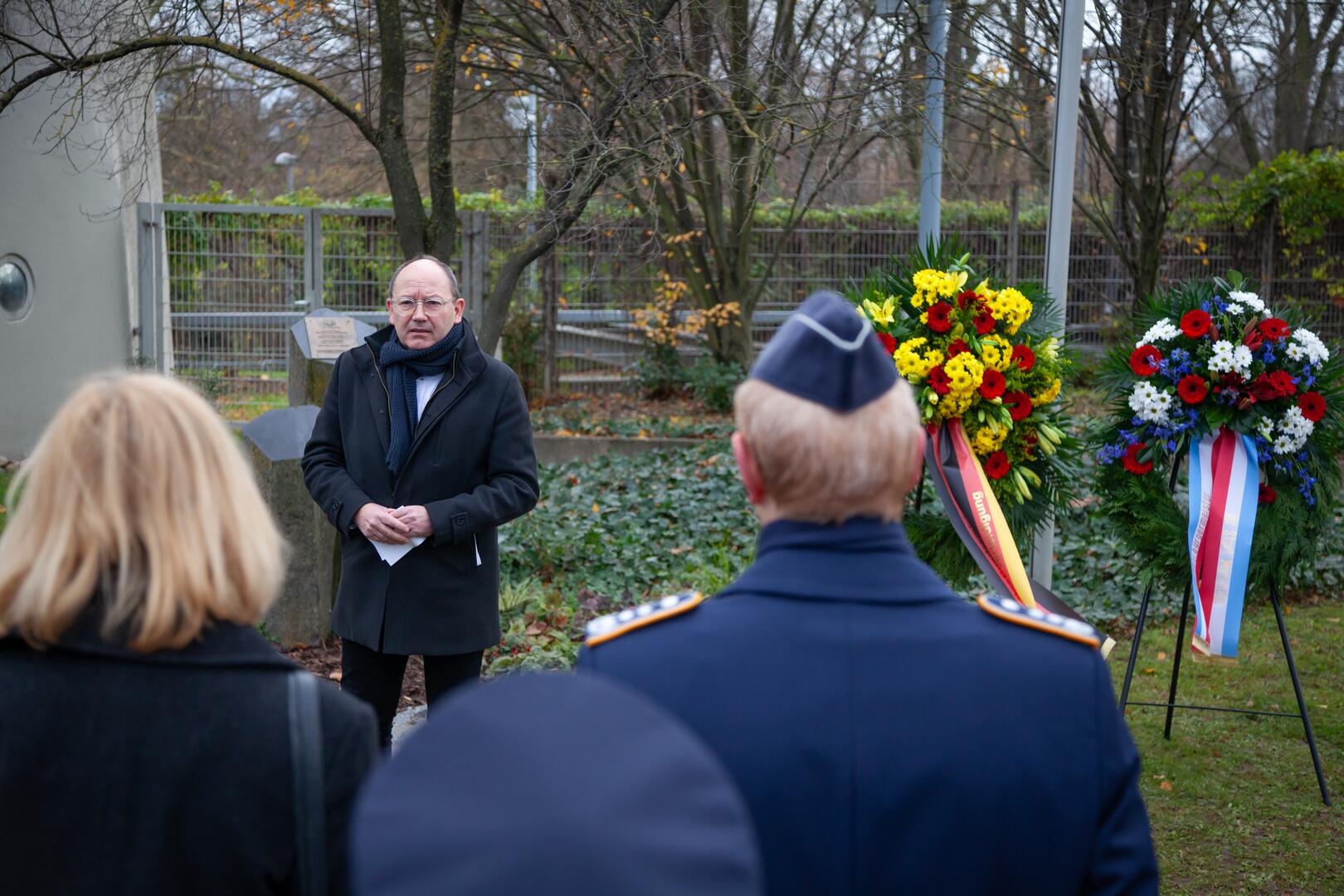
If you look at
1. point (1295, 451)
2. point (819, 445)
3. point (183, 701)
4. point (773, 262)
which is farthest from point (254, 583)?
point (773, 262)

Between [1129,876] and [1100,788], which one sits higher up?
[1100,788]

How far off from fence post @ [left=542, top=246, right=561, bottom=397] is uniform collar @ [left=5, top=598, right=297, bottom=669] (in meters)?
12.8

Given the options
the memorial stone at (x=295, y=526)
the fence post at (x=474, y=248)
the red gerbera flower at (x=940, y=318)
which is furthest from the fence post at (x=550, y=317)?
the red gerbera flower at (x=940, y=318)

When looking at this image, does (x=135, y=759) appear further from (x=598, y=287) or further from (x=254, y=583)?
(x=598, y=287)

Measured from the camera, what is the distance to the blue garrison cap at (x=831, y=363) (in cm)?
174

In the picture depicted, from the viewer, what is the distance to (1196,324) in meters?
4.98

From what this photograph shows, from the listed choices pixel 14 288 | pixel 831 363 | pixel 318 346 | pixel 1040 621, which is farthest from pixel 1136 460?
pixel 14 288

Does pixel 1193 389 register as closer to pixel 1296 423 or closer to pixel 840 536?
pixel 1296 423

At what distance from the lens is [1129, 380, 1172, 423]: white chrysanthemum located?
5.02m

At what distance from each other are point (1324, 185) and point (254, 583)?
16.1 m

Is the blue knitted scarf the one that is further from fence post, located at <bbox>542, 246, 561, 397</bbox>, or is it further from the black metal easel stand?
fence post, located at <bbox>542, 246, 561, 397</bbox>

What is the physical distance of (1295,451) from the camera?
16.6 feet

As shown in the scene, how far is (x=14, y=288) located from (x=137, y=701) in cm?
1074

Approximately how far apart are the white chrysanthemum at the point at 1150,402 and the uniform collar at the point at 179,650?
4.10m
